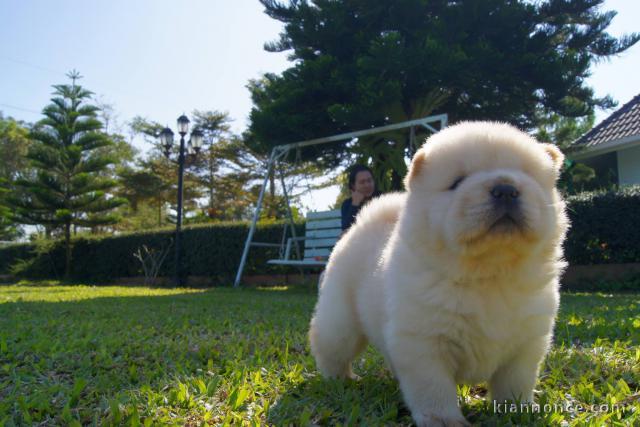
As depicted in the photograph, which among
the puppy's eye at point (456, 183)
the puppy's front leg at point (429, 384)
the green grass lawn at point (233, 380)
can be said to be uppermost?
the puppy's eye at point (456, 183)

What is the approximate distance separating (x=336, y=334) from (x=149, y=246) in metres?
14.6

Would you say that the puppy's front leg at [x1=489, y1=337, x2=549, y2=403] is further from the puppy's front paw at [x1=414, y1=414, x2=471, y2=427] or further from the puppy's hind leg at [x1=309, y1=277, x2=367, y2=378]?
the puppy's hind leg at [x1=309, y1=277, x2=367, y2=378]

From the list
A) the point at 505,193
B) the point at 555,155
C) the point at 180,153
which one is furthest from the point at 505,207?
the point at 180,153

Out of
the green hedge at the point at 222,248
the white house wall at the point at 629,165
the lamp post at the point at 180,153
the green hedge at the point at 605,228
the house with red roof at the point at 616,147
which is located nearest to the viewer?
the green hedge at the point at 605,228

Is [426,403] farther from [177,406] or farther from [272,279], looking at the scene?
[272,279]

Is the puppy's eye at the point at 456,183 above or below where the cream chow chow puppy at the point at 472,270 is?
above

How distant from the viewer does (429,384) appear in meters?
1.82

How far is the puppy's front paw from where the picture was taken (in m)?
1.78

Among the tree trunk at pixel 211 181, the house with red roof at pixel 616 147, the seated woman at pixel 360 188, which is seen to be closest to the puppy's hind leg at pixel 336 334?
the seated woman at pixel 360 188

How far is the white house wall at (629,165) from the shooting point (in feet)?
44.3

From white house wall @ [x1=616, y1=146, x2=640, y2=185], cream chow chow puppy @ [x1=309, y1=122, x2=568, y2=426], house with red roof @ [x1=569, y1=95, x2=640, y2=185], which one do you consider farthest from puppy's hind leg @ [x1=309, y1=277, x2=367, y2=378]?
white house wall @ [x1=616, y1=146, x2=640, y2=185]

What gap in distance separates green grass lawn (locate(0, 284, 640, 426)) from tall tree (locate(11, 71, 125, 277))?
2010 cm

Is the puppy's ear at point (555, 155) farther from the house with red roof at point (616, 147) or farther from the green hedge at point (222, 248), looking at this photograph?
the house with red roof at point (616, 147)

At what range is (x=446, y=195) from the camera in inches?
76.4
